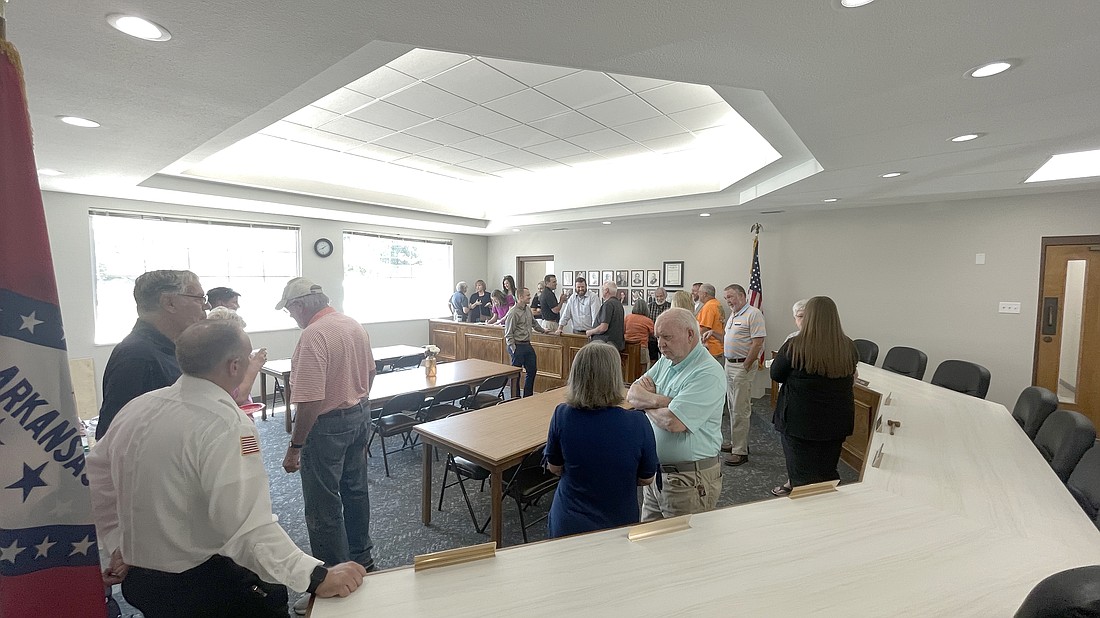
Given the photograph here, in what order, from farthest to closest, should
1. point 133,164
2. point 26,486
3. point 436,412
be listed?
point 436,412 → point 133,164 → point 26,486

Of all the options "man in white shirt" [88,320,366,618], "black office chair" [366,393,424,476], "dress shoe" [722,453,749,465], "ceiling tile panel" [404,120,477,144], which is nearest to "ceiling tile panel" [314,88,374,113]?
"ceiling tile panel" [404,120,477,144]

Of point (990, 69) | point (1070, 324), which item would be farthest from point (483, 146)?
point (1070, 324)

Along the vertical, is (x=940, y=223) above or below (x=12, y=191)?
above

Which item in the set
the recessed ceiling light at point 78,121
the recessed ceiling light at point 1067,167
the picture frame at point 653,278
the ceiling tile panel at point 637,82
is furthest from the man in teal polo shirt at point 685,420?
the picture frame at point 653,278

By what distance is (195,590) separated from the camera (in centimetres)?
111

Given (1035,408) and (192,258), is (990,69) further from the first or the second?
(192,258)

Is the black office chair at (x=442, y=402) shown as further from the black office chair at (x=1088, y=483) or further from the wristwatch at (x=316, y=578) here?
the black office chair at (x=1088, y=483)

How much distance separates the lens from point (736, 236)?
6.57 meters

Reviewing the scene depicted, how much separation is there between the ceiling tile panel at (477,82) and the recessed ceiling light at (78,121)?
1990 millimetres

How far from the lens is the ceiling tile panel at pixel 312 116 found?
3.79 m

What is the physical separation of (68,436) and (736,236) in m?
6.99

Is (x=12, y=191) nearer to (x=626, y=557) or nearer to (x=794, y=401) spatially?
(x=626, y=557)

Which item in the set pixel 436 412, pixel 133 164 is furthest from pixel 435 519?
pixel 133 164

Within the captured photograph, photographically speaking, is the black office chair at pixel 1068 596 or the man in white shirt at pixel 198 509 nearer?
the black office chair at pixel 1068 596
